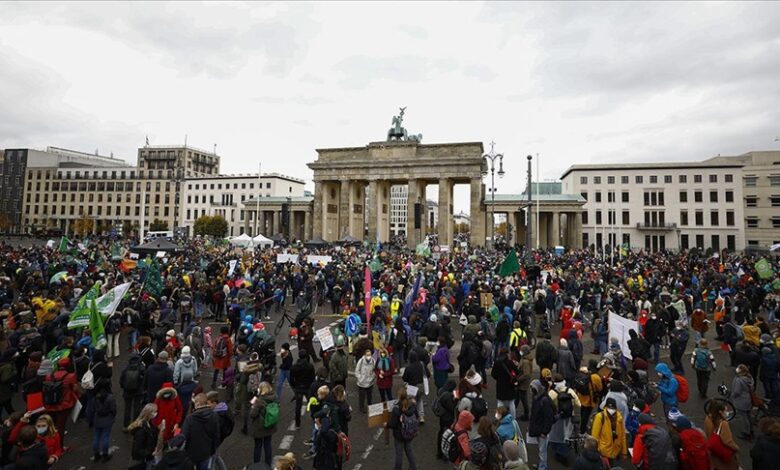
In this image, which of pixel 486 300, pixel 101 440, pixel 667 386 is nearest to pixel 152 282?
pixel 101 440

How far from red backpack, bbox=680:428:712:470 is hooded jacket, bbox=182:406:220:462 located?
6.25 meters

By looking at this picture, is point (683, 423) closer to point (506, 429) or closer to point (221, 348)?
point (506, 429)

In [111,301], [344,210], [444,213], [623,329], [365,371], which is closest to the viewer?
[365,371]

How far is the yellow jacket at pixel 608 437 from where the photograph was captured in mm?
6027

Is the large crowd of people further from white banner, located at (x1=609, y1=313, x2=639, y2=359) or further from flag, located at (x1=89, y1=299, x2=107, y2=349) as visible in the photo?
white banner, located at (x1=609, y1=313, x2=639, y2=359)

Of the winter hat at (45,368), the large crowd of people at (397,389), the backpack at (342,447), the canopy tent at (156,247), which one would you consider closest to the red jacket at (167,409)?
the large crowd of people at (397,389)

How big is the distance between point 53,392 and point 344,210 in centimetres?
5720

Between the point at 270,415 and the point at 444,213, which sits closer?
the point at 270,415

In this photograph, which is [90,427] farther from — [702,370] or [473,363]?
[702,370]

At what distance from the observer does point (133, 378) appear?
7754 mm

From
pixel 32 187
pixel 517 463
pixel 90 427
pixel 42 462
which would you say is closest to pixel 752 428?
pixel 517 463

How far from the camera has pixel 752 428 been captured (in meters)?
8.37

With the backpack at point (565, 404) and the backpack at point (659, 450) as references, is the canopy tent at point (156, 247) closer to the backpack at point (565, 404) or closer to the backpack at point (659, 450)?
the backpack at point (565, 404)

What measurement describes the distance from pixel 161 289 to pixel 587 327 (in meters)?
17.6
